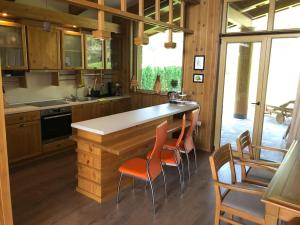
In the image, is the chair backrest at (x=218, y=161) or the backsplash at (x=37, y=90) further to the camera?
the backsplash at (x=37, y=90)

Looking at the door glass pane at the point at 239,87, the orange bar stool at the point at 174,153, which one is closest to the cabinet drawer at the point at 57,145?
the orange bar stool at the point at 174,153

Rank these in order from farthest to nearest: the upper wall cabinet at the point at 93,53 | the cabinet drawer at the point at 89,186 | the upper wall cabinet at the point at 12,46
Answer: the upper wall cabinet at the point at 93,53
the upper wall cabinet at the point at 12,46
the cabinet drawer at the point at 89,186

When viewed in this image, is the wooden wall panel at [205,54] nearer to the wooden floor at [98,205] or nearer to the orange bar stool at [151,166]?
the wooden floor at [98,205]

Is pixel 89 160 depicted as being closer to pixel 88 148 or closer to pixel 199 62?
pixel 88 148

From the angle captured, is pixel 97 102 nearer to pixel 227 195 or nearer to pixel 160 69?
pixel 160 69

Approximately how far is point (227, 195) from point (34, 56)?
3508mm

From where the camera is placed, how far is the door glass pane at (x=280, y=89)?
3893 mm

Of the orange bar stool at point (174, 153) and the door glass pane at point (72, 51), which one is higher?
the door glass pane at point (72, 51)

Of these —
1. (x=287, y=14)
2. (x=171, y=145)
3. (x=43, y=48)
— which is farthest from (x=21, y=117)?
(x=287, y=14)

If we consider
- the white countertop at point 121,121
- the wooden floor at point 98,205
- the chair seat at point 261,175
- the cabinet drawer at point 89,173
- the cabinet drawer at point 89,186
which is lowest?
the wooden floor at point 98,205

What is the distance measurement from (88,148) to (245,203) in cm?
173

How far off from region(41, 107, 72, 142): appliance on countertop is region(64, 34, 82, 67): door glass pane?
0.90 m

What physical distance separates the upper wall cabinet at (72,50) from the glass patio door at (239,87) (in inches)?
104

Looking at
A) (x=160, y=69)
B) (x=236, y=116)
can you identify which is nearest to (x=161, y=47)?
(x=160, y=69)
